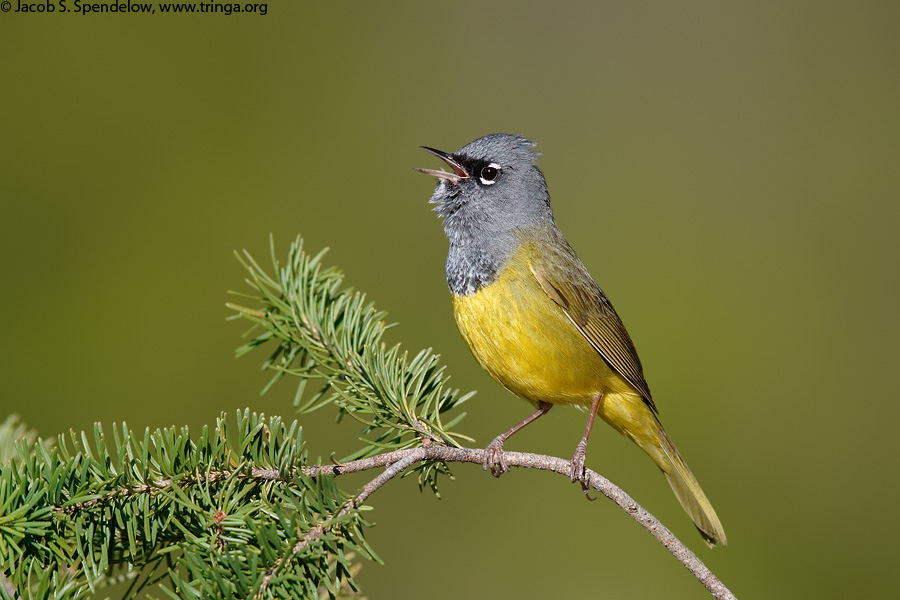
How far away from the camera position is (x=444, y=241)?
18.1 feet

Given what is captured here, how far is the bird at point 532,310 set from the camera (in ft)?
9.98

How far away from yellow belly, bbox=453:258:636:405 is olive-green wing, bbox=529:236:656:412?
41 mm

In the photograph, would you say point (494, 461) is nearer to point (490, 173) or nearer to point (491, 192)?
point (491, 192)

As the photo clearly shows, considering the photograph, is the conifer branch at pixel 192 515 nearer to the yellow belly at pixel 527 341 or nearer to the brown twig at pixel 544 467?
the brown twig at pixel 544 467

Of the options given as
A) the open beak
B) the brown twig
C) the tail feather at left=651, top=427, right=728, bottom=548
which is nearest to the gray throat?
the open beak

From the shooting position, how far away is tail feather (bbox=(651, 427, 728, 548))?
3367 millimetres

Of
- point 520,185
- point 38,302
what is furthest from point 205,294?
point 520,185

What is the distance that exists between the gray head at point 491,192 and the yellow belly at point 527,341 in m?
0.29

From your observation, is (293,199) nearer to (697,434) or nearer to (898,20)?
(697,434)

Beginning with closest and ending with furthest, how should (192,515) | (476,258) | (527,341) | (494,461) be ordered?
(192,515) < (494,461) < (527,341) < (476,258)

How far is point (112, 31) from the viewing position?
17.9 feet

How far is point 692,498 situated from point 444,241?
2715mm

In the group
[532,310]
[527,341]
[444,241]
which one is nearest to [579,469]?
[527,341]

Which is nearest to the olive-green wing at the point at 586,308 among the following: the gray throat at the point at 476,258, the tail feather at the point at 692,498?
the gray throat at the point at 476,258
